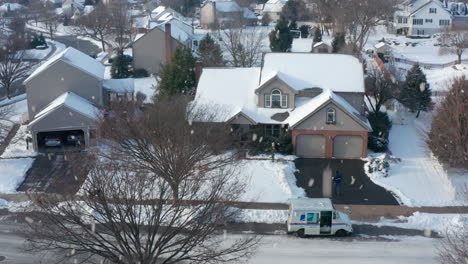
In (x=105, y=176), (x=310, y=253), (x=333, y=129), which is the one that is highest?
(x=105, y=176)

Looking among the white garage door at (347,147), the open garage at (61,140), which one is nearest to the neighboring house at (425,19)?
the white garage door at (347,147)

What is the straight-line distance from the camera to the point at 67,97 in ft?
127

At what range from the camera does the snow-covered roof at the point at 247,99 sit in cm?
3641

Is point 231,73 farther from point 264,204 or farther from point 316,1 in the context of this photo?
point 316,1

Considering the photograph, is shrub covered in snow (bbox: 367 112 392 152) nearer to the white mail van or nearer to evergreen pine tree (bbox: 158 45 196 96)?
the white mail van

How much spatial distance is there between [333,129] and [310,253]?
1306 centimetres

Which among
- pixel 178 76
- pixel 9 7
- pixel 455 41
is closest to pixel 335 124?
pixel 178 76

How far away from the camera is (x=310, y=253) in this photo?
79.9 feet

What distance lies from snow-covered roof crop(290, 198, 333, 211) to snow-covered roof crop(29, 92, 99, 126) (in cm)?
1591

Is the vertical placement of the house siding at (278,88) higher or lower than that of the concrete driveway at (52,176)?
higher

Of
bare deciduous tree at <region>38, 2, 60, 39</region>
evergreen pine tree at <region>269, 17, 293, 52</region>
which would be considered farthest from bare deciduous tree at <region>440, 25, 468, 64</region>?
bare deciduous tree at <region>38, 2, 60, 39</region>

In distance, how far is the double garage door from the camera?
36.2 meters

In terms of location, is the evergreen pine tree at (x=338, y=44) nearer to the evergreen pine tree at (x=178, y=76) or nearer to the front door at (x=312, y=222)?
the evergreen pine tree at (x=178, y=76)

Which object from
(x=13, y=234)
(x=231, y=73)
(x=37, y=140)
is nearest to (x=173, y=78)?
(x=231, y=73)
